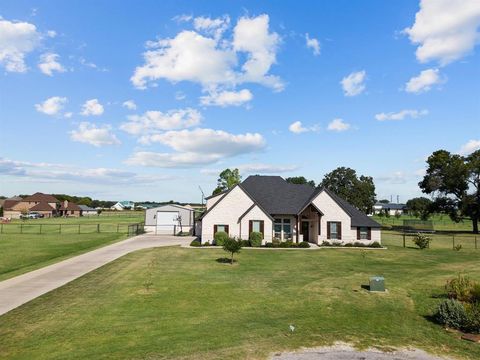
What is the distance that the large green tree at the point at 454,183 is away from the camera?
57625mm

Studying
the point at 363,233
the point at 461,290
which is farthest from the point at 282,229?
the point at 461,290

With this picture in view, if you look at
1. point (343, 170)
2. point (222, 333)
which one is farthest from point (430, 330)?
point (343, 170)

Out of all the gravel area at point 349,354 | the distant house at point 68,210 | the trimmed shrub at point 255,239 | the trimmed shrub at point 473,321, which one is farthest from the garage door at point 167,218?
the distant house at point 68,210

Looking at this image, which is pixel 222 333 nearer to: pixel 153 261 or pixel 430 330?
pixel 430 330

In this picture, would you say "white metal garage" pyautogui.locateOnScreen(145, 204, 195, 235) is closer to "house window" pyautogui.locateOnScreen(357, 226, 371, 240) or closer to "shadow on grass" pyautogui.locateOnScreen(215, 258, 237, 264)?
"house window" pyautogui.locateOnScreen(357, 226, 371, 240)

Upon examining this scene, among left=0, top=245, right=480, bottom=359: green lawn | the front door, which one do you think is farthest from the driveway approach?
the front door

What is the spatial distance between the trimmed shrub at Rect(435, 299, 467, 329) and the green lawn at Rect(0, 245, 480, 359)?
1.63ft

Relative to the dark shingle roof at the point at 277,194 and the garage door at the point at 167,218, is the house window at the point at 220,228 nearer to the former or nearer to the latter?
the dark shingle roof at the point at 277,194

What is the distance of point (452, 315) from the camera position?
39.2ft

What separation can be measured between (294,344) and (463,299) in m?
8.60

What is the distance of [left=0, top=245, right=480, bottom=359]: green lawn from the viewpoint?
9969mm

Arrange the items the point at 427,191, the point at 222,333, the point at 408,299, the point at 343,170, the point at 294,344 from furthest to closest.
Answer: the point at 343,170
the point at 427,191
the point at 408,299
the point at 222,333
the point at 294,344

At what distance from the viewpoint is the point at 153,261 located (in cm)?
2481

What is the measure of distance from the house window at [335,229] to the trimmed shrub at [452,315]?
24.5 metres
